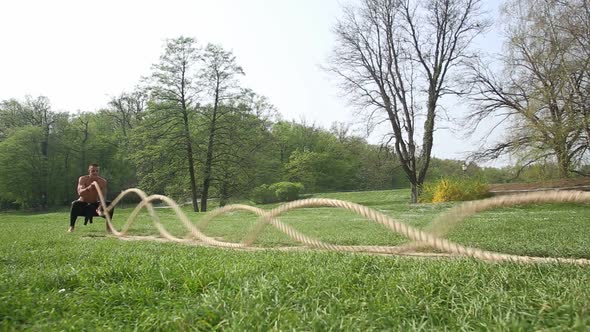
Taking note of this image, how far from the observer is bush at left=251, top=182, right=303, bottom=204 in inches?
1636

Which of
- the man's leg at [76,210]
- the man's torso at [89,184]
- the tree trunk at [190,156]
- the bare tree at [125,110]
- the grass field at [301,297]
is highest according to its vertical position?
the bare tree at [125,110]

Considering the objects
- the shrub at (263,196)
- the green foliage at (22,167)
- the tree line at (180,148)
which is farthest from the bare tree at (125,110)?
the shrub at (263,196)

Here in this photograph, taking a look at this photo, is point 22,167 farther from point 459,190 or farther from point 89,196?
point 459,190

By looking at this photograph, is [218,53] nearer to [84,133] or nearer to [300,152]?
[300,152]

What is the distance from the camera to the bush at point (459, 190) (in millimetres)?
23234

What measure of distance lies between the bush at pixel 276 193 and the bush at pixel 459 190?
19606 mm

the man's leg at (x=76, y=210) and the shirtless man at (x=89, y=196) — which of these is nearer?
the man's leg at (x=76, y=210)

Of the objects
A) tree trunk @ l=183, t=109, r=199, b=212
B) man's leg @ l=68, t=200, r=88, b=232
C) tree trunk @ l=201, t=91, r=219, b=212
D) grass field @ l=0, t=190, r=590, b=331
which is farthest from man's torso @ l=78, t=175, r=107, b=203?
tree trunk @ l=201, t=91, r=219, b=212

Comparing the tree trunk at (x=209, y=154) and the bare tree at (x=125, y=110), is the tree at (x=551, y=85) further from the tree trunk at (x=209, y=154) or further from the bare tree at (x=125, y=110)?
the bare tree at (x=125, y=110)

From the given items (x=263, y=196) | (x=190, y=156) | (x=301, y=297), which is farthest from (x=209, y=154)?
(x=301, y=297)

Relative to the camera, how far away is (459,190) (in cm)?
2336

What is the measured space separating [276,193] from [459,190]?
21.6 meters

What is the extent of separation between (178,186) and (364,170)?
2883 centimetres

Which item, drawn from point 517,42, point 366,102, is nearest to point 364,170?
point 366,102
